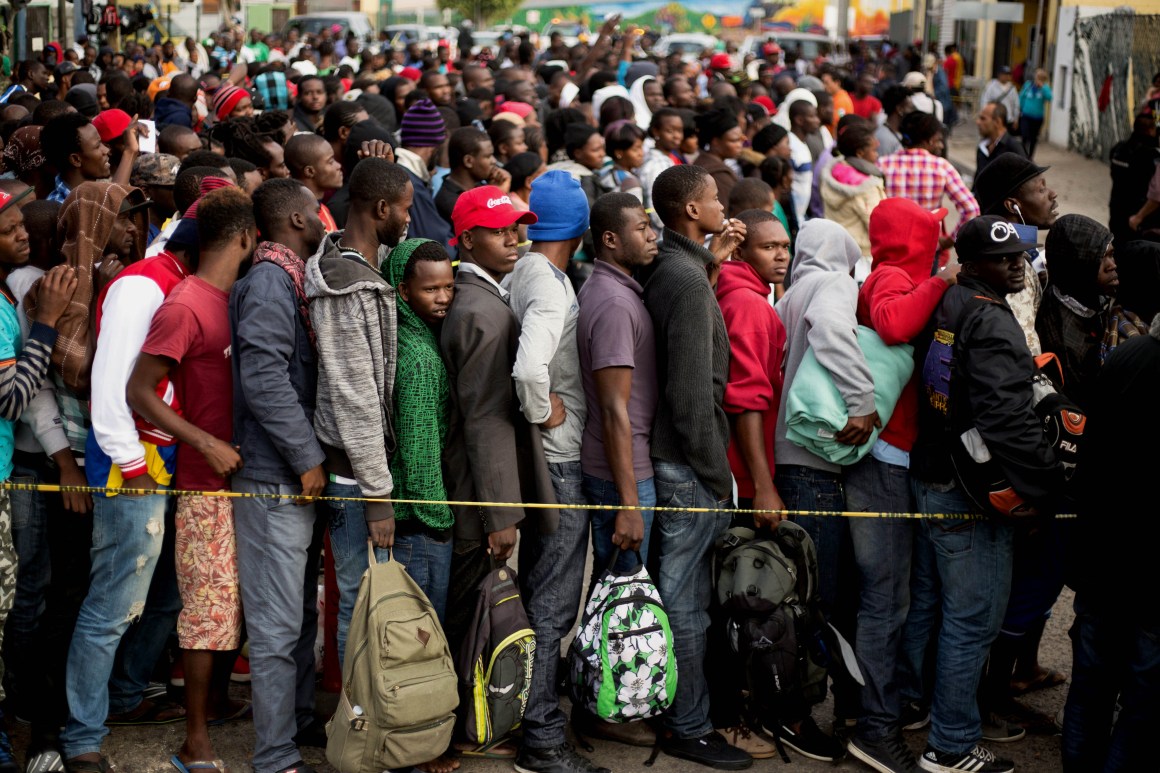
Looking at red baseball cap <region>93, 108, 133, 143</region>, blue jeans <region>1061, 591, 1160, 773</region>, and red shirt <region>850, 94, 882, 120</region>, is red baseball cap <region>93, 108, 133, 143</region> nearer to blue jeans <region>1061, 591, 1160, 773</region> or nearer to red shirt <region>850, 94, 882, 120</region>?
blue jeans <region>1061, 591, 1160, 773</region>

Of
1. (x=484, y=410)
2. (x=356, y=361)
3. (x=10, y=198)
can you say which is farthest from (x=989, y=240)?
(x=10, y=198)

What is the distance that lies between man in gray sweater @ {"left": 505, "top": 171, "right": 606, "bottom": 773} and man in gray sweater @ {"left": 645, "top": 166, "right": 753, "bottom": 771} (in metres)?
0.29

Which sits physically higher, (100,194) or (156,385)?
(100,194)

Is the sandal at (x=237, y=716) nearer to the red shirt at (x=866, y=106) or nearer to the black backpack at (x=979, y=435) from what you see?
the black backpack at (x=979, y=435)

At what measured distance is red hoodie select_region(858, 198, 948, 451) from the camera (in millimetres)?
4359

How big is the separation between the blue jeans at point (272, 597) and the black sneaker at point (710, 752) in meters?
1.33

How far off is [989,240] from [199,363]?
266cm

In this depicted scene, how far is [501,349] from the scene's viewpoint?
425 cm

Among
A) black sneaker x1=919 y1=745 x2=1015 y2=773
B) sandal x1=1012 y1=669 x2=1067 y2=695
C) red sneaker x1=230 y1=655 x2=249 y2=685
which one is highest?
red sneaker x1=230 y1=655 x2=249 y2=685

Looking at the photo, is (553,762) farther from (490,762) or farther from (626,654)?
(626,654)

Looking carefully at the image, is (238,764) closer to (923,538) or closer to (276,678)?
(276,678)

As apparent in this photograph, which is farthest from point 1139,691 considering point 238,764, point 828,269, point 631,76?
point 631,76

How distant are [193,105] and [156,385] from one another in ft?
23.2

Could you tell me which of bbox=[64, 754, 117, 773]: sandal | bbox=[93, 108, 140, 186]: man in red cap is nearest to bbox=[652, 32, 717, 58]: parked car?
bbox=[93, 108, 140, 186]: man in red cap
